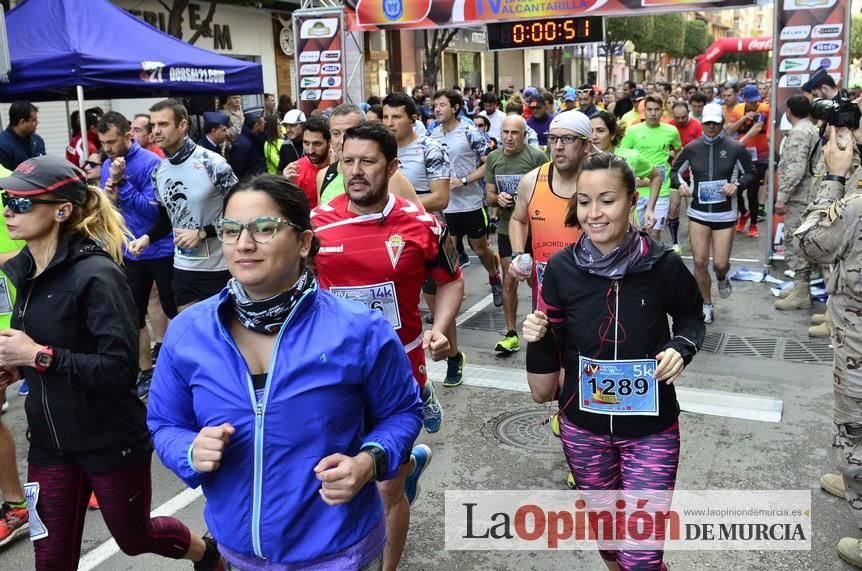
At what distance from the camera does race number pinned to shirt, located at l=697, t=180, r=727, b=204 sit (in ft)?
25.1

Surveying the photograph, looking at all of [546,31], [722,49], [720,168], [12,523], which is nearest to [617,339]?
[12,523]

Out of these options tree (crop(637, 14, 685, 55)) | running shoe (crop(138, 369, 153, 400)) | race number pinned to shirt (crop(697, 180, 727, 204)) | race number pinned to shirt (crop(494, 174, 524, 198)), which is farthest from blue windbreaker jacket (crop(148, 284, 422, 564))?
tree (crop(637, 14, 685, 55))

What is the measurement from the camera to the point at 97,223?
328 centimetres

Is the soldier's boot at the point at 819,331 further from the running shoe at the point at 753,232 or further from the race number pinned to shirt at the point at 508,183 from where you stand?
the running shoe at the point at 753,232

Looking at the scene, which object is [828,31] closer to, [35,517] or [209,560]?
[209,560]

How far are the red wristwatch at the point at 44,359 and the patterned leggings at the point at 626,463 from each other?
6.31 ft

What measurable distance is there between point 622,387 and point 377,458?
3.86 feet

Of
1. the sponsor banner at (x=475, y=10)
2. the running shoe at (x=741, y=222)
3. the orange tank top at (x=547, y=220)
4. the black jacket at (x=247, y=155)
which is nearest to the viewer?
Answer: the orange tank top at (x=547, y=220)

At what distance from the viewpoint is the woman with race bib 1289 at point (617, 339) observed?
9.86ft

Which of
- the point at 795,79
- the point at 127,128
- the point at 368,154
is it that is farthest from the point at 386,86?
the point at 368,154

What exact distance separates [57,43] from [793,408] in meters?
7.51

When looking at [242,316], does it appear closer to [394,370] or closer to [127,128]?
[394,370]

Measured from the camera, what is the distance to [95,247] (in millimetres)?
3180

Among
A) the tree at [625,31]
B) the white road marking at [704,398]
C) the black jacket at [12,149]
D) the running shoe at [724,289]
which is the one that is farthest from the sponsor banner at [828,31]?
the tree at [625,31]
